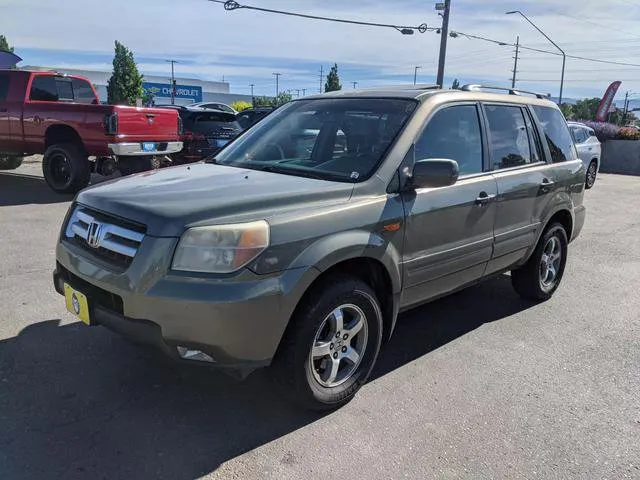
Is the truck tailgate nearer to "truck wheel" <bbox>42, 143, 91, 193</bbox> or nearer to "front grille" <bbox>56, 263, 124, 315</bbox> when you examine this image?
"truck wheel" <bbox>42, 143, 91, 193</bbox>

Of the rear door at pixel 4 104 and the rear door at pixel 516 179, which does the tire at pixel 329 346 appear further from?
the rear door at pixel 4 104

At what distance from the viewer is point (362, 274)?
340 centimetres

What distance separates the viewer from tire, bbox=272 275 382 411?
296cm

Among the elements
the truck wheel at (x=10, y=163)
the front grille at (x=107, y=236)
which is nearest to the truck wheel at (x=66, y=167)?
the truck wheel at (x=10, y=163)

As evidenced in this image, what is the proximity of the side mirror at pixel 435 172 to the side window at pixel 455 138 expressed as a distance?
0.29 m

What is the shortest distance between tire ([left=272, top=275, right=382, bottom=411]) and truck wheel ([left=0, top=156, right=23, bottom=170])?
1216 cm

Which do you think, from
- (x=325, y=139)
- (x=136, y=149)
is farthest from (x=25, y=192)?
(x=325, y=139)

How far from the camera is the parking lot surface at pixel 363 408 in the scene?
2.79 metres

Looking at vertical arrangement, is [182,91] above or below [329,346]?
above

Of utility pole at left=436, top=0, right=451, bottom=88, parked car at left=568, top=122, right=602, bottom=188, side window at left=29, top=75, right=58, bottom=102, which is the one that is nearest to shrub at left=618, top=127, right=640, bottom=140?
utility pole at left=436, top=0, right=451, bottom=88

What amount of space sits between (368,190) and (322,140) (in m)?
0.92

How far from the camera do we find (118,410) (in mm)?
3164

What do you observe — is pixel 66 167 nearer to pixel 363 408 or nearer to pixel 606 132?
pixel 363 408

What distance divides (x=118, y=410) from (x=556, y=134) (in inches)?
175
